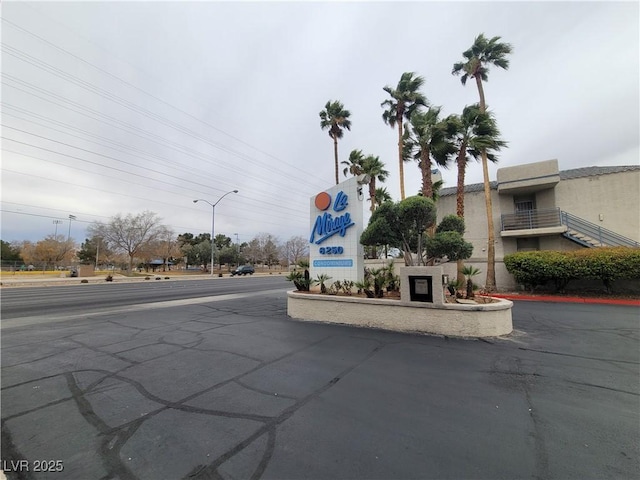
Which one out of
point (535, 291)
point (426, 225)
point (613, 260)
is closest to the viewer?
point (426, 225)

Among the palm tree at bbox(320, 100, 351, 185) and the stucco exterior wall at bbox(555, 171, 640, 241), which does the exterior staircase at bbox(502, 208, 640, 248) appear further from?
the palm tree at bbox(320, 100, 351, 185)

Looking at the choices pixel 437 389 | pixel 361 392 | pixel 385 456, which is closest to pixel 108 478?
pixel 385 456

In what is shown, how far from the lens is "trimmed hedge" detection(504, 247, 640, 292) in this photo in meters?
12.1

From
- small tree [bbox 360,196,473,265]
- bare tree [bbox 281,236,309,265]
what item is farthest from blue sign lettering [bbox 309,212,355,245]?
bare tree [bbox 281,236,309,265]

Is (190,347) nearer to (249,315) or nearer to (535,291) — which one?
(249,315)

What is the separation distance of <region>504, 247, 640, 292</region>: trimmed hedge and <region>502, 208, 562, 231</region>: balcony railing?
3.86m

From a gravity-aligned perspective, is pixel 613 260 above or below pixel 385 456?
above

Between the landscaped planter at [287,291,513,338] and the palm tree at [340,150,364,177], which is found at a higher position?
the palm tree at [340,150,364,177]

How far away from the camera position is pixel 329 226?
11.0 m

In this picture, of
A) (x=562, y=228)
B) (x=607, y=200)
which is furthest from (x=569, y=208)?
(x=562, y=228)

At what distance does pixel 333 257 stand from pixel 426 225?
3.74 meters

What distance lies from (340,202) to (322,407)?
828 centimetres

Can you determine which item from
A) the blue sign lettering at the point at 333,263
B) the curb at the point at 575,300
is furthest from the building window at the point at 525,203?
the blue sign lettering at the point at 333,263

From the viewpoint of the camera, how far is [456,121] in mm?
12812
